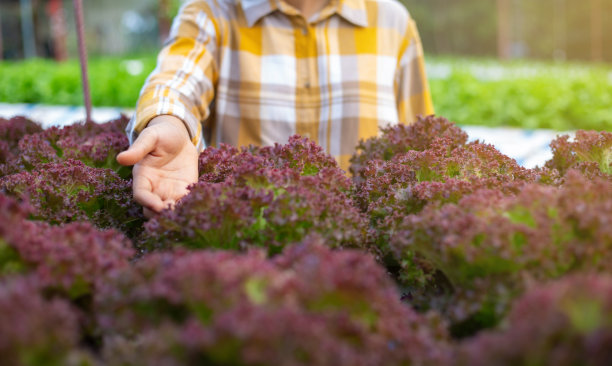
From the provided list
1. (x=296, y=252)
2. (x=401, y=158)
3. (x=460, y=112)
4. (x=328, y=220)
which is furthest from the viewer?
(x=460, y=112)

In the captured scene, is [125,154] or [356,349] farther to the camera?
[125,154]

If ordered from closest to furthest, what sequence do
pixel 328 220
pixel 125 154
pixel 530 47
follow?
pixel 328 220 → pixel 125 154 → pixel 530 47

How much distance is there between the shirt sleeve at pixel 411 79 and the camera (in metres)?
2.72

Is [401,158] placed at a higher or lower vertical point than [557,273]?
higher

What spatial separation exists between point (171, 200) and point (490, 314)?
851 millimetres

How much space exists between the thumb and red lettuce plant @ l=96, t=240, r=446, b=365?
0.47m

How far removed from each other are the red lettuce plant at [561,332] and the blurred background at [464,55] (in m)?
7.14

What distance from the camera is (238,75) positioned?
2.48m

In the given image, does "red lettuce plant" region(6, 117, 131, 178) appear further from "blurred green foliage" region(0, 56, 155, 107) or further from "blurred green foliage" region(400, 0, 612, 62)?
"blurred green foliage" region(400, 0, 612, 62)

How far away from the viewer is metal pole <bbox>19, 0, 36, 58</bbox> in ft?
53.7

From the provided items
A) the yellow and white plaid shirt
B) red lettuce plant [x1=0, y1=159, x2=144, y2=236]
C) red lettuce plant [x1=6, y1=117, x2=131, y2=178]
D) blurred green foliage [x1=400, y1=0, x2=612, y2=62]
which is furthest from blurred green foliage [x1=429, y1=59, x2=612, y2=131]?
red lettuce plant [x1=0, y1=159, x2=144, y2=236]

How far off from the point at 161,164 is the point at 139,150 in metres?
0.14

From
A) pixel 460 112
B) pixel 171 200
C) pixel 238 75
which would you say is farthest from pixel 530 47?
pixel 171 200

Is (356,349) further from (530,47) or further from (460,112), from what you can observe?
Result: (530,47)
